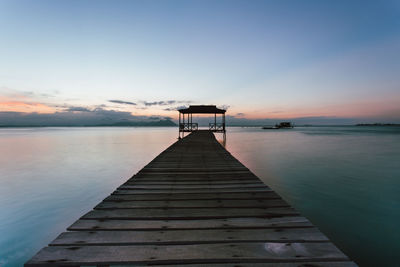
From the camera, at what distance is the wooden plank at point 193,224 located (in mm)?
2404

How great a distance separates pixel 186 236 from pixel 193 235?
8 cm

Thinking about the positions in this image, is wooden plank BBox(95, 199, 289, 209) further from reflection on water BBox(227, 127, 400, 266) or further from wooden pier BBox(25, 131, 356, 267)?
reflection on water BBox(227, 127, 400, 266)

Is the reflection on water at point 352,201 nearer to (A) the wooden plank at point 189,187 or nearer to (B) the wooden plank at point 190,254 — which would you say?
(A) the wooden plank at point 189,187

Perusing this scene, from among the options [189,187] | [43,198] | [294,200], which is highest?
[189,187]

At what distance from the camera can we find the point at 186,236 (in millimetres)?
2188

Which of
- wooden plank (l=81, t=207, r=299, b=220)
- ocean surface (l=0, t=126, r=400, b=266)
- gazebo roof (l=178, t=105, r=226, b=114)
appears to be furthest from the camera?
gazebo roof (l=178, t=105, r=226, b=114)

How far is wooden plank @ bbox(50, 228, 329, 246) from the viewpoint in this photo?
208 centimetres

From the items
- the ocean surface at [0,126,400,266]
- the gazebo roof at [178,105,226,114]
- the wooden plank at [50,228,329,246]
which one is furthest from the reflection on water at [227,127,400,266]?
the gazebo roof at [178,105,226,114]

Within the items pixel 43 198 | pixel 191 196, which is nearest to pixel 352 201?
pixel 191 196

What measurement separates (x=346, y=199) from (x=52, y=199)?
437 inches

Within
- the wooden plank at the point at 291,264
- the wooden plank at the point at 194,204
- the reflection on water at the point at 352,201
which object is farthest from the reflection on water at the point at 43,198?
the reflection on water at the point at 352,201

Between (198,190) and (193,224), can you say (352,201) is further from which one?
(193,224)

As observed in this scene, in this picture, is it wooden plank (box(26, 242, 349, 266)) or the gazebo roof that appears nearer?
wooden plank (box(26, 242, 349, 266))

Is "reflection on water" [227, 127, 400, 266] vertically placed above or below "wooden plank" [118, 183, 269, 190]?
below
